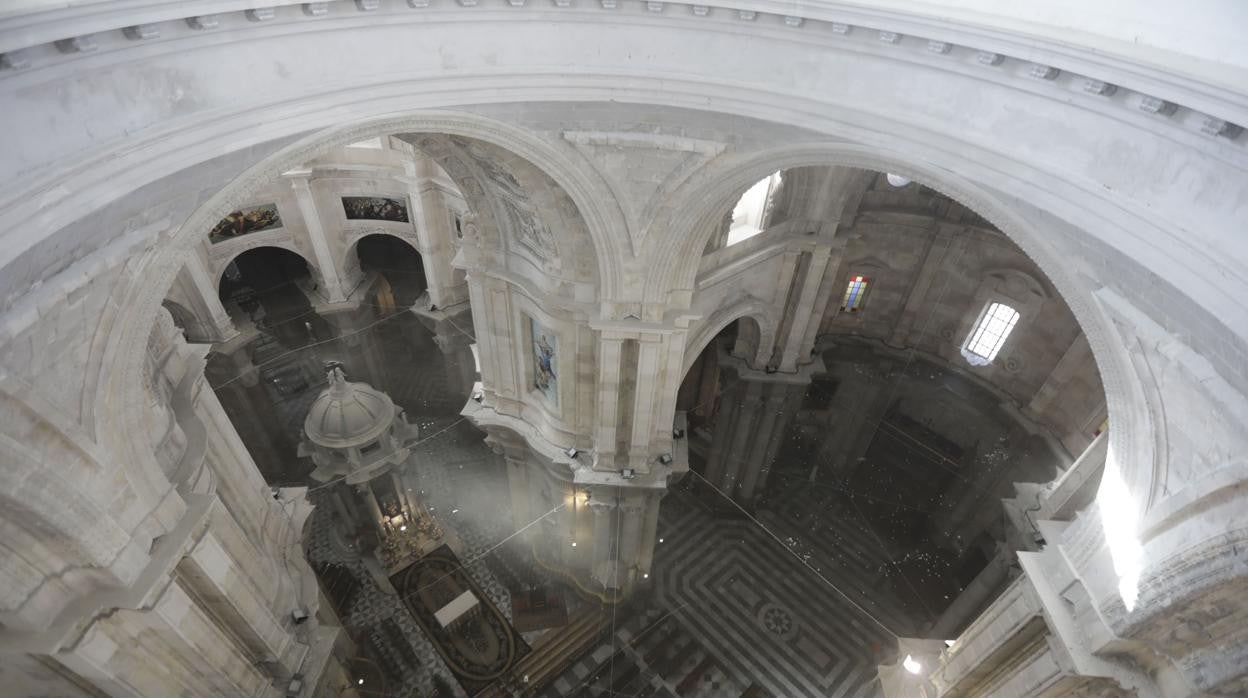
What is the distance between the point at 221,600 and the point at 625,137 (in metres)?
6.60

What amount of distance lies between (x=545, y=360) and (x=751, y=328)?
216 inches

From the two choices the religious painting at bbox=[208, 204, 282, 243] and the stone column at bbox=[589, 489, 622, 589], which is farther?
the religious painting at bbox=[208, 204, 282, 243]

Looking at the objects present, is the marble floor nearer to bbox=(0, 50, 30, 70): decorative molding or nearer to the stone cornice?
the stone cornice

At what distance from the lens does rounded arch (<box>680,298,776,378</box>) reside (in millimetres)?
11805

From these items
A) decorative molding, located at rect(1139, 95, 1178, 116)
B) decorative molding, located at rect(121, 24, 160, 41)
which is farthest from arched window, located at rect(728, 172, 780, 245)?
decorative molding, located at rect(121, 24, 160, 41)

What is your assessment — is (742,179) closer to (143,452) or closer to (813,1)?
(813,1)

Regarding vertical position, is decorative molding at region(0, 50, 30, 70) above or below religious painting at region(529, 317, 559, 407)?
above

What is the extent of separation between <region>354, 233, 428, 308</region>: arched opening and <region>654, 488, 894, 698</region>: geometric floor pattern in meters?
10.9

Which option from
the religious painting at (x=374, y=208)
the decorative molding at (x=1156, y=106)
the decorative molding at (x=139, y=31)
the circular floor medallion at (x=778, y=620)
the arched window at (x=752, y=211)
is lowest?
the circular floor medallion at (x=778, y=620)

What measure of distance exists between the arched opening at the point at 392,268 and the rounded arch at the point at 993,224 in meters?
11.2

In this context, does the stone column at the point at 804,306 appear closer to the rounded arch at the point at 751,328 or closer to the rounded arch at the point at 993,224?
the rounded arch at the point at 751,328

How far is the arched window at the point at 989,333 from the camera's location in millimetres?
14125

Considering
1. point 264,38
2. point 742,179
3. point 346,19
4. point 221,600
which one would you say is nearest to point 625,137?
point 742,179

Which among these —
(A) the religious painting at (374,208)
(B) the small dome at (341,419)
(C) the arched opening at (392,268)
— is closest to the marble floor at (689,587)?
(B) the small dome at (341,419)
